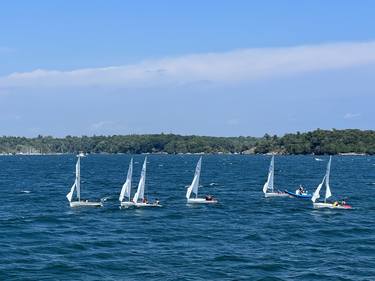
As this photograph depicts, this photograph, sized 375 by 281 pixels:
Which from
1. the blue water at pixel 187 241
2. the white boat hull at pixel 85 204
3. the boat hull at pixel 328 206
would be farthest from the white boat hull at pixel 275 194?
the white boat hull at pixel 85 204

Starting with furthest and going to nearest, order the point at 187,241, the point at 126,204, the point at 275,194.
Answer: the point at 275,194 < the point at 126,204 < the point at 187,241

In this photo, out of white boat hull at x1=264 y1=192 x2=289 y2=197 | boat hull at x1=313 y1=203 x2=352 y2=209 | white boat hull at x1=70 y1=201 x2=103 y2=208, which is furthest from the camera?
white boat hull at x1=264 y1=192 x2=289 y2=197

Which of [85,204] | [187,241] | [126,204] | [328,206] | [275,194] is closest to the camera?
[187,241]

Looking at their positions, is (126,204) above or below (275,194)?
below

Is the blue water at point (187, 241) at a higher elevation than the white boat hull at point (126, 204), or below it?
below

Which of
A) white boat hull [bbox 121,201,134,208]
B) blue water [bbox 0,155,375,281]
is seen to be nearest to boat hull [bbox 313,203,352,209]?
blue water [bbox 0,155,375,281]

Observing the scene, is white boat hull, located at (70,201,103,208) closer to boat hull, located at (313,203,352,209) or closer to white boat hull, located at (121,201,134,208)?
white boat hull, located at (121,201,134,208)

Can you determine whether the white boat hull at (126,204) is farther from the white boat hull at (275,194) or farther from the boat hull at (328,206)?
the white boat hull at (275,194)

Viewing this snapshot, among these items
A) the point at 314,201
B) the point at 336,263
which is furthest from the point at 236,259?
the point at 314,201

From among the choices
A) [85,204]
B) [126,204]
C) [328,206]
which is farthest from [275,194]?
[85,204]

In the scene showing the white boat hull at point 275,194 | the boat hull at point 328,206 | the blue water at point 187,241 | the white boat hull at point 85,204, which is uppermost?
the white boat hull at point 275,194

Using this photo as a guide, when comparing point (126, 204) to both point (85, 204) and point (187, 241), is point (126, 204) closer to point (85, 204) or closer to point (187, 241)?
point (85, 204)

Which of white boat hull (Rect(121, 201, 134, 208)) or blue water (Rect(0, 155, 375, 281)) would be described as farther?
white boat hull (Rect(121, 201, 134, 208))

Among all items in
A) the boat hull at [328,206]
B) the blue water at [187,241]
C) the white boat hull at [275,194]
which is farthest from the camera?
the white boat hull at [275,194]
